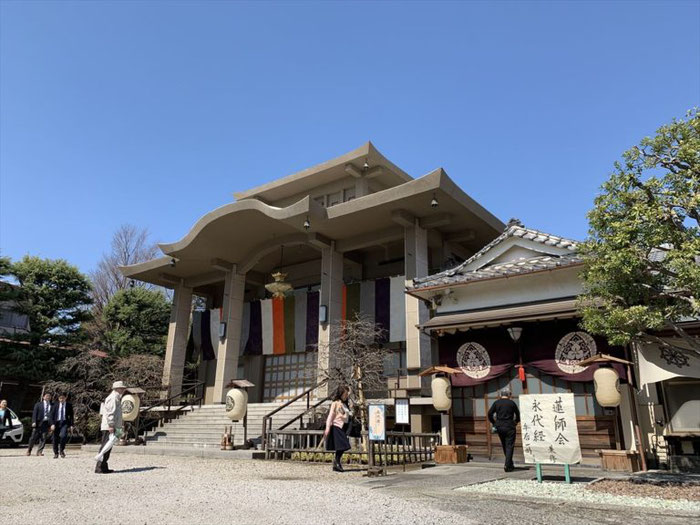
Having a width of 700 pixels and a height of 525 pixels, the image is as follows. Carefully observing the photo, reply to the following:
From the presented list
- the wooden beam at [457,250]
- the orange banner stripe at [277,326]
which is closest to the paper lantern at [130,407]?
the orange banner stripe at [277,326]

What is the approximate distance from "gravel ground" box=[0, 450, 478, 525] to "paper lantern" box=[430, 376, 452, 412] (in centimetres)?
318

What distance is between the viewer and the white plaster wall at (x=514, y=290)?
11.6m

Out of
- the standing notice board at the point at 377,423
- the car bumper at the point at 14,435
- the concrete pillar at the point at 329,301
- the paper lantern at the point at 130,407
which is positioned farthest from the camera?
the concrete pillar at the point at 329,301

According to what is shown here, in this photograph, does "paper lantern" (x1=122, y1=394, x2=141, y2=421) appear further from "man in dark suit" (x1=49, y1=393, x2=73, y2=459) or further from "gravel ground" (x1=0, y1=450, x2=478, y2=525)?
"gravel ground" (x1=0, y1=450, x2=478, y2=525)

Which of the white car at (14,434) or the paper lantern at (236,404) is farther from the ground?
the paper lantern at (236,404)

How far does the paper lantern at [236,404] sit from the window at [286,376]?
7038 millimetres

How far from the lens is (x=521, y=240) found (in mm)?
12898

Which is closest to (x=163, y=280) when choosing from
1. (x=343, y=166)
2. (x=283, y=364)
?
(x=283, y=364)

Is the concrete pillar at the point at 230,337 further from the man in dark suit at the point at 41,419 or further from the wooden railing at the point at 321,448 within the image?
the wooden railing at the point at 321,448

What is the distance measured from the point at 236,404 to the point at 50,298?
42.1ft

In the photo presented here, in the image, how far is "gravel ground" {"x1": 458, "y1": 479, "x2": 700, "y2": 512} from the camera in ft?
19.2

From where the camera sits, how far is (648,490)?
678 centimetres

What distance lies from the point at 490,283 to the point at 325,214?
7152mm

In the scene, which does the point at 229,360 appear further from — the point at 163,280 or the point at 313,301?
the point at 163,280
